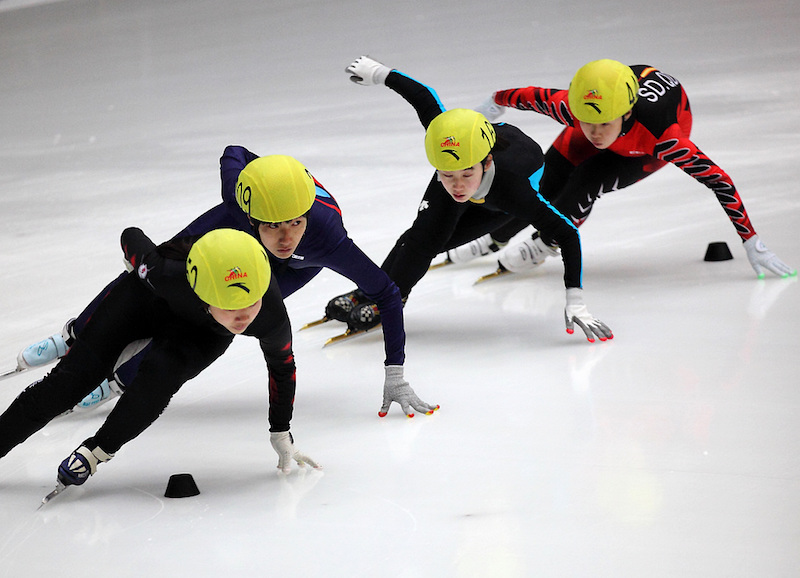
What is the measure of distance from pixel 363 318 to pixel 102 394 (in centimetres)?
123

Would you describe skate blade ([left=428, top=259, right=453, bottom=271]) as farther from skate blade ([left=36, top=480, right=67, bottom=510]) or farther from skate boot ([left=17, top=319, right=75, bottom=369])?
skate blade ([left=36, top=480, right=67, bottom=510])

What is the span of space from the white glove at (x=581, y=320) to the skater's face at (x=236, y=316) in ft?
5.62

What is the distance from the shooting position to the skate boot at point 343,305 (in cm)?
447

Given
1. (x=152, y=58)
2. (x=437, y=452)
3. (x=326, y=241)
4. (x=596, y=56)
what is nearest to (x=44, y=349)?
(x=326, y=241)

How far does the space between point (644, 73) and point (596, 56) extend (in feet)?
16.3

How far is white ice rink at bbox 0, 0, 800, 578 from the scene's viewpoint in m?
2.61

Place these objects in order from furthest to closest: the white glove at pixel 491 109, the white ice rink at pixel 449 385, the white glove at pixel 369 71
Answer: the white glove at pixel 491 109 < the white glove at pixel 369 71 < the white ice rink at pixel 449 385

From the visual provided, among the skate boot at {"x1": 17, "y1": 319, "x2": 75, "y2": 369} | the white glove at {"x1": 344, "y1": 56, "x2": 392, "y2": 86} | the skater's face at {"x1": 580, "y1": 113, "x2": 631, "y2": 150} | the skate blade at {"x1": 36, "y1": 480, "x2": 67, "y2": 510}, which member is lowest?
the skate blade at {"x1": 36, "y1": 480, "x2": 67, "y2": 510}

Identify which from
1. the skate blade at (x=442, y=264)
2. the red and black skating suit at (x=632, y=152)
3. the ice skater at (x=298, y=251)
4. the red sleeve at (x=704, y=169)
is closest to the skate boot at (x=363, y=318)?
the ice skater at (x=298, y=251)

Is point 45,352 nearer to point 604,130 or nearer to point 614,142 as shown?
point 604,130

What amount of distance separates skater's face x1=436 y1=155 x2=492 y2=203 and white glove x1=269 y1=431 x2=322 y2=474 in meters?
1.24

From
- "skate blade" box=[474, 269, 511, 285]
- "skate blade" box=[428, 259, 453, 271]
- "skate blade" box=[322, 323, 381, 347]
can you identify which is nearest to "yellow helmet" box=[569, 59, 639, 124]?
"skate blade" box=[474, 269, 511, 285]

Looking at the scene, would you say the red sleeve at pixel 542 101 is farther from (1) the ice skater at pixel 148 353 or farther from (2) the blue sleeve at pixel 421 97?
(1) the ice skater at pixel 148 353

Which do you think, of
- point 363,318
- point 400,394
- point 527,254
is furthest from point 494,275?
point 400,394
